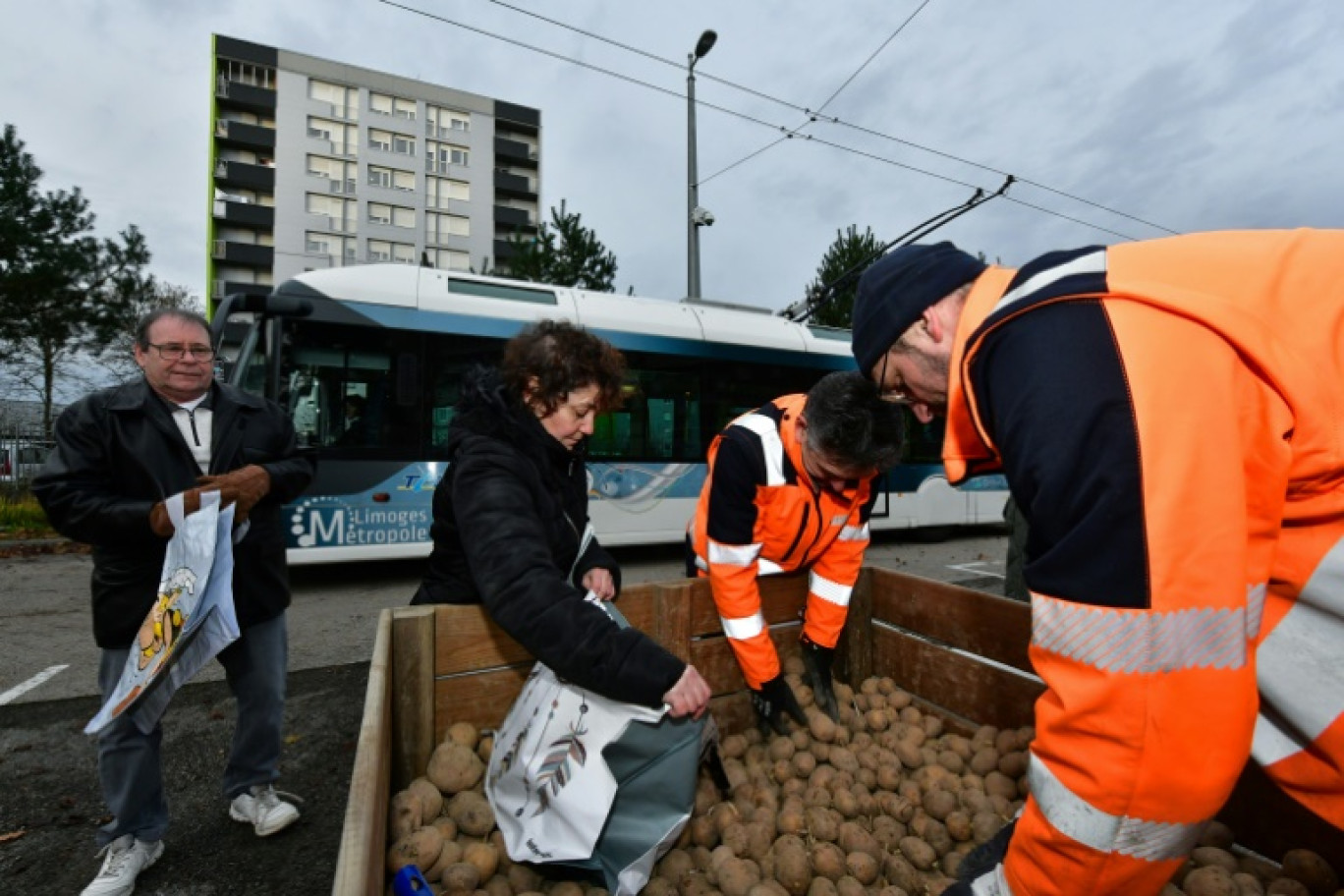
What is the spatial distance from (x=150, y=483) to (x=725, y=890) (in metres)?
2.26

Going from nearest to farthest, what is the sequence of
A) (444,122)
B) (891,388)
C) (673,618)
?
(891,388), (673,618), (444,122)

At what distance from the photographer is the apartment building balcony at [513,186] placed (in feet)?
159

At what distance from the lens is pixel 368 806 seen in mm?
1115

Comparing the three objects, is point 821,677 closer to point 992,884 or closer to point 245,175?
point 992,884

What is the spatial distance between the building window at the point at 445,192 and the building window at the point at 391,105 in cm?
453

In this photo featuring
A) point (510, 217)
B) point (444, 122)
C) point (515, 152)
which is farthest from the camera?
point (515, 152)

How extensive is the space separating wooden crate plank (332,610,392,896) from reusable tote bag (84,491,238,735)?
71cm

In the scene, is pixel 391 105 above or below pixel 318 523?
above

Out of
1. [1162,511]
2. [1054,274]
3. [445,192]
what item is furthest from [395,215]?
[1162,511]

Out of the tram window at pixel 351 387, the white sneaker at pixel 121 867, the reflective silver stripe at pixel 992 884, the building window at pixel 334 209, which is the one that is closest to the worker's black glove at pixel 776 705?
the reflective silver stripe at pixel 992 884

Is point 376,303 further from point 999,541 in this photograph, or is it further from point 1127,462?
point 999,541

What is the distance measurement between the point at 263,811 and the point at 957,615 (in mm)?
2823

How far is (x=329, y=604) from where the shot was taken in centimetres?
617

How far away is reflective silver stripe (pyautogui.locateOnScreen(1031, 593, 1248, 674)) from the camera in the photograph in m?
0.78
